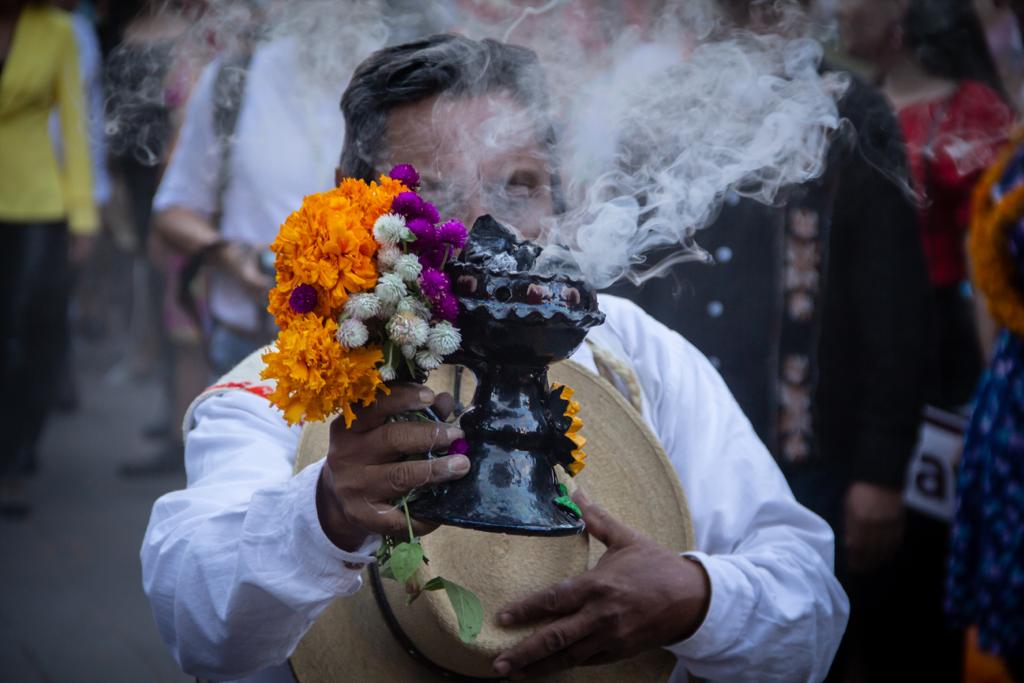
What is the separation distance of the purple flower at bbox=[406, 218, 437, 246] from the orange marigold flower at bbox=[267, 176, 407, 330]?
55 mm

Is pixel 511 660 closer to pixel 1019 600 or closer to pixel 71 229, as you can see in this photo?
pixel 1019 600

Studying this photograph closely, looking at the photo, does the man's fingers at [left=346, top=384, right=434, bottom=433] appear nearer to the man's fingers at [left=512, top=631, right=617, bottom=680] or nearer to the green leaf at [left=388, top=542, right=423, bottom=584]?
the green leaf at [left=388, top=542, right=423, bottom=584]

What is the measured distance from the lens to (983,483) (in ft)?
9.71

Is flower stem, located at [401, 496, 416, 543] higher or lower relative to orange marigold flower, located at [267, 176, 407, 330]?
lower

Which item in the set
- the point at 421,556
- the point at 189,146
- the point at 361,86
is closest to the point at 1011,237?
the point at 361,86

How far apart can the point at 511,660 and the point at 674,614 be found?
34cm

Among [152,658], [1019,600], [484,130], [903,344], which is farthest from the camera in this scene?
[152,658]

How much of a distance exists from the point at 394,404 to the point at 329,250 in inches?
10.2

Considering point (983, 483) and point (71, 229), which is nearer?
point (983, 483)

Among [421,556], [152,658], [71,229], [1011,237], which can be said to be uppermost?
[1011,237]

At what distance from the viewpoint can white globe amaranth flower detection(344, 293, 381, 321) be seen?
5.77 ft

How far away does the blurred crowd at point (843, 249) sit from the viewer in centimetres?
375

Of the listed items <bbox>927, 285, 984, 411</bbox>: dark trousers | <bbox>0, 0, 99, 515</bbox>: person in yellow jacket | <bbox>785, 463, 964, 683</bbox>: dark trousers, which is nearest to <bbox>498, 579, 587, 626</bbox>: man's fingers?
<bbox>785, 463, 964, 683</bbox>: dark trousers

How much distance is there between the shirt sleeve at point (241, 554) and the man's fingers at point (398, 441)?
184 mm
